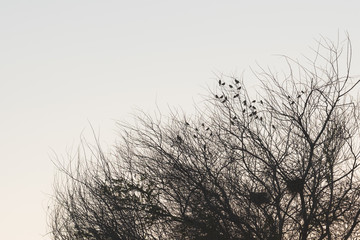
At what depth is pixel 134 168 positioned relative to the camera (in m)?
14.3

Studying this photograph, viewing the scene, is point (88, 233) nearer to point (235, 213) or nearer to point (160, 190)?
point (160, 190)

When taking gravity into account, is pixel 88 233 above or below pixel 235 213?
above

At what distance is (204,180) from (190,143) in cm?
101

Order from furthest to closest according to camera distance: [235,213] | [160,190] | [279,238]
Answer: [160,190] → [235,213] → [279,238]

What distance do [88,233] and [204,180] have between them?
3.10 m

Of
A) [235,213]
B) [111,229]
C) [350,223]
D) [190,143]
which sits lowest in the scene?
[350,223]

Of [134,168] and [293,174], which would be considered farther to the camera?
[134,168]

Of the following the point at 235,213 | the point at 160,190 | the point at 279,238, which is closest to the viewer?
the point at 279,238

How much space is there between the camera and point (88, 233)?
1418 cm

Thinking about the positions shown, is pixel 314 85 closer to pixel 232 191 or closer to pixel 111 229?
pixel 232 191

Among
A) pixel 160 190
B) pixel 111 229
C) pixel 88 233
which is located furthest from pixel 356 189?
pixel 88 233

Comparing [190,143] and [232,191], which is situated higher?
[190,143]

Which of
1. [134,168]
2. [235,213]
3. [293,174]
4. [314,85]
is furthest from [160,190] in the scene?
[314,85]

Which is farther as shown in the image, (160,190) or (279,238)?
(160,190)
